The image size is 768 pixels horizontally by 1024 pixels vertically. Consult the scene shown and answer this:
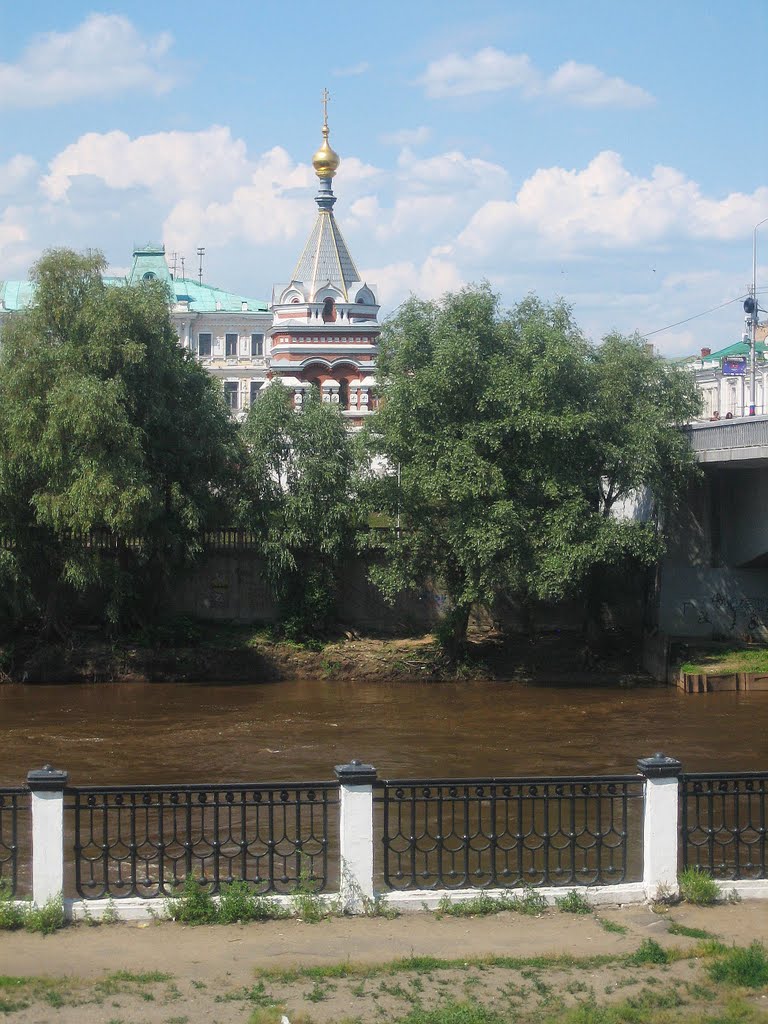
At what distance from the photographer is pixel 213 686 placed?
91.0 ft

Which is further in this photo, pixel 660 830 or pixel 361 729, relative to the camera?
pixel 361 729

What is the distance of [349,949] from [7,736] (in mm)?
14843

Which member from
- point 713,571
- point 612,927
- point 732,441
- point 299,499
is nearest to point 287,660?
point 299,499

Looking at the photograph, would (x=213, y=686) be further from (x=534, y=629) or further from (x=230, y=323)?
(x=230, y=323)

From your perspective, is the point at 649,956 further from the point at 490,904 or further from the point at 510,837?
the point at 510,837

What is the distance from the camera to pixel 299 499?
94.7 feet

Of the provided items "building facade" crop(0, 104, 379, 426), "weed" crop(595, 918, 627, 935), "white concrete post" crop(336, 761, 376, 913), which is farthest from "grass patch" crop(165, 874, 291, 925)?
"building facade" crop(0, 104, 379, 426)

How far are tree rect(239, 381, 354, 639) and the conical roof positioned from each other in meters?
22.9

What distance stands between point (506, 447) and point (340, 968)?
19.5m

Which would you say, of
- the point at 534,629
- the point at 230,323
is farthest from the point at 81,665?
the point at 230,323

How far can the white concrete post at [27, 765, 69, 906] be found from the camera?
8.74 m

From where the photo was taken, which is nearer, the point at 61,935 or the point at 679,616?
the point at 61,935

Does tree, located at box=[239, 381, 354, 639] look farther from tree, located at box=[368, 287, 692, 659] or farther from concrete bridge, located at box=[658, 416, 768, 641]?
concrete bridge, located at box=[658, 416, 768, 641]

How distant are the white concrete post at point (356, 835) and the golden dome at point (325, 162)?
46930 millimetres
